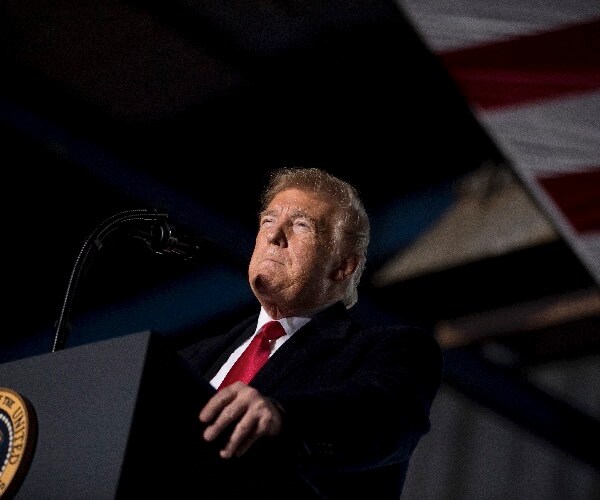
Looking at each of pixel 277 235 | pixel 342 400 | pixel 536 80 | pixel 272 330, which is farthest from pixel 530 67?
pixel 342 400

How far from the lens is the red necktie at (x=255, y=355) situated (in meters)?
1.27

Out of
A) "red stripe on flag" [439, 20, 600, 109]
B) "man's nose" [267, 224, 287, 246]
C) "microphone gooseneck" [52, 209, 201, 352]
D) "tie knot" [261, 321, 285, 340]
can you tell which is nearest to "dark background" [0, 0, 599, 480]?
"red stripe on flag" [439, 20, 600, 109]

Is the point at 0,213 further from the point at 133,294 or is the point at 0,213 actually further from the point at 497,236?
the point at 497,236

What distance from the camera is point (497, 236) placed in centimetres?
354

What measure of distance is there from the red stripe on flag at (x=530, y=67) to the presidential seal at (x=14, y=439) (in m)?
1.65

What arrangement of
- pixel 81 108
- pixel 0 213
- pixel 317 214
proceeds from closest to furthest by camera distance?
pixel 317 214
pixel 81 108
pixel 0 213

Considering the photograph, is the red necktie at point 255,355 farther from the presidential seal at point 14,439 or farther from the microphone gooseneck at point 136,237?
the presidential seal at point 14,439

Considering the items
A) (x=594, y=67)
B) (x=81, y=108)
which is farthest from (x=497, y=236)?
(x=81, y=108)

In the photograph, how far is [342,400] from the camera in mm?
986

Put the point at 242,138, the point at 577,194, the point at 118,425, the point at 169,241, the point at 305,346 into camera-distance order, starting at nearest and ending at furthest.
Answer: the point at 118,425
the point at 169,241
the point at 305,346
the point at 577,194
the point at 242,138

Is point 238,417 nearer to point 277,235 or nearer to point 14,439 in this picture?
point 14,439

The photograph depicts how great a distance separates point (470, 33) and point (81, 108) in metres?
1.48

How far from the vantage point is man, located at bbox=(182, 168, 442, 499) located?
2.89ft

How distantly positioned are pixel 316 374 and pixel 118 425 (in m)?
0.48
